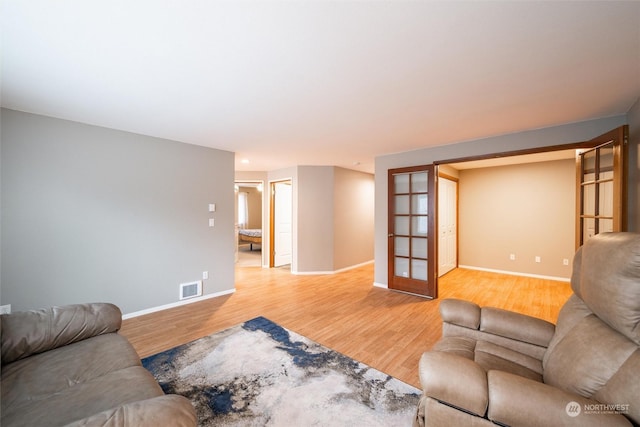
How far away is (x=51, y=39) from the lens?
1495 millimetres

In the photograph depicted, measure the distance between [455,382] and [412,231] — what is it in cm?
330

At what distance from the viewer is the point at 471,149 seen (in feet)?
11.7

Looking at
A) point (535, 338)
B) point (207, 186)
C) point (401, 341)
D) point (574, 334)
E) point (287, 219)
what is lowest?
point (401, 341)

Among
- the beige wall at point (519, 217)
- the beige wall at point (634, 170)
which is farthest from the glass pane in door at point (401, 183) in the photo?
the beige wall at point (519, 217)

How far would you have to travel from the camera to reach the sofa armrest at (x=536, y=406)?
866mm

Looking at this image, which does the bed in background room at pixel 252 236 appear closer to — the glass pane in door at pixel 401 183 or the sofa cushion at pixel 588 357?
the glass pane in door at pixel 401 183

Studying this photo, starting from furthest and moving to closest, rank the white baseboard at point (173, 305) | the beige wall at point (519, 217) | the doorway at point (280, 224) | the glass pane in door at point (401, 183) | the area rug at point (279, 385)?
the doorway at point (280, 224)
the beige wall at point (519, 217)
the glass pane in door at point (401, 183)
the white baseboard at point (173, 305)
the area rug at point (279, 385)

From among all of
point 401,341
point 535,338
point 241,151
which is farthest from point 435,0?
point 241,151

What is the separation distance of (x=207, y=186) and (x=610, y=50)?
14.4 feet

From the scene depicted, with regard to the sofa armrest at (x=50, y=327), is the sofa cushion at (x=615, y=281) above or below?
above

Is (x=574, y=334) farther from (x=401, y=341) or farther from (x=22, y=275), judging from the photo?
(x=22, y=275)

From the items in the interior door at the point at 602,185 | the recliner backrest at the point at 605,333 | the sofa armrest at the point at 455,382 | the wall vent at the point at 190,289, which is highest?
the interior door at the point at 602,185

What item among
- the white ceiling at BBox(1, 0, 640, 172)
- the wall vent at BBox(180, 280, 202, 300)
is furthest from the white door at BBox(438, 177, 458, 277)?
the wall vent at BBox(180, 280, 202, 300)

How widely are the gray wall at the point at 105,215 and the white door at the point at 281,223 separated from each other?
6.77 ft
